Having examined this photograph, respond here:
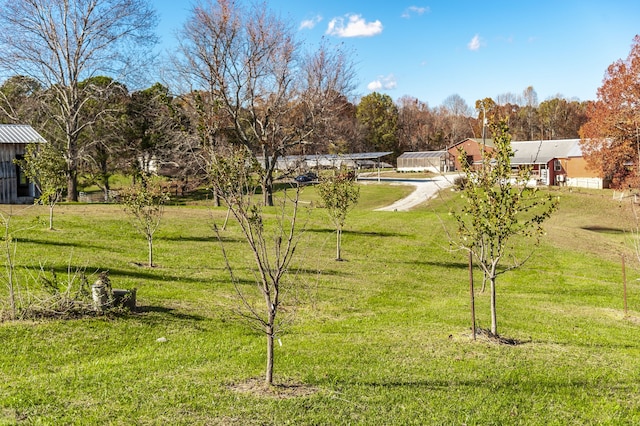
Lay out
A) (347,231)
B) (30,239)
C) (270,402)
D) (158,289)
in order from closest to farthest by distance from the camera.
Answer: (270,402), (158,289), (30,239), (347,231)

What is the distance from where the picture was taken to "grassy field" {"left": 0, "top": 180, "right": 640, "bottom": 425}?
6.63 meters

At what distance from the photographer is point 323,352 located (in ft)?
29.8

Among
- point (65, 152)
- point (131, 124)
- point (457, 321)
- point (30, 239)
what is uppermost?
point (131, 124)

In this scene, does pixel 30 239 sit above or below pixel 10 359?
above

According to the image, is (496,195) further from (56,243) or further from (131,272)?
(56,243)

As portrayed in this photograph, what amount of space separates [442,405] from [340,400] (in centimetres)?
128

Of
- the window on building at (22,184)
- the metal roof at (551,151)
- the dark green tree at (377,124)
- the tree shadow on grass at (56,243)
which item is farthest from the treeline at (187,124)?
the metal roof at (551,151)

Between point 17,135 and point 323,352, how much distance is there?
23676 mm

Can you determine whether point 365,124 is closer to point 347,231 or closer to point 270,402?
point 347,231

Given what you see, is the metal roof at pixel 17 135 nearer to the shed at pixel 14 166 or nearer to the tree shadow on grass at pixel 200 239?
the shed at pixel 14 166

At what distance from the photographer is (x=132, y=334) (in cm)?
977

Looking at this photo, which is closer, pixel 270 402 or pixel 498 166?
pixel 270 402

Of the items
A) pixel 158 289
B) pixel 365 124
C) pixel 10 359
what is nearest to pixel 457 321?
pixel 158 289

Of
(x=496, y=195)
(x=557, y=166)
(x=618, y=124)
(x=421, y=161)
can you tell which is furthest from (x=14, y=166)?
(x=421, y=161)
